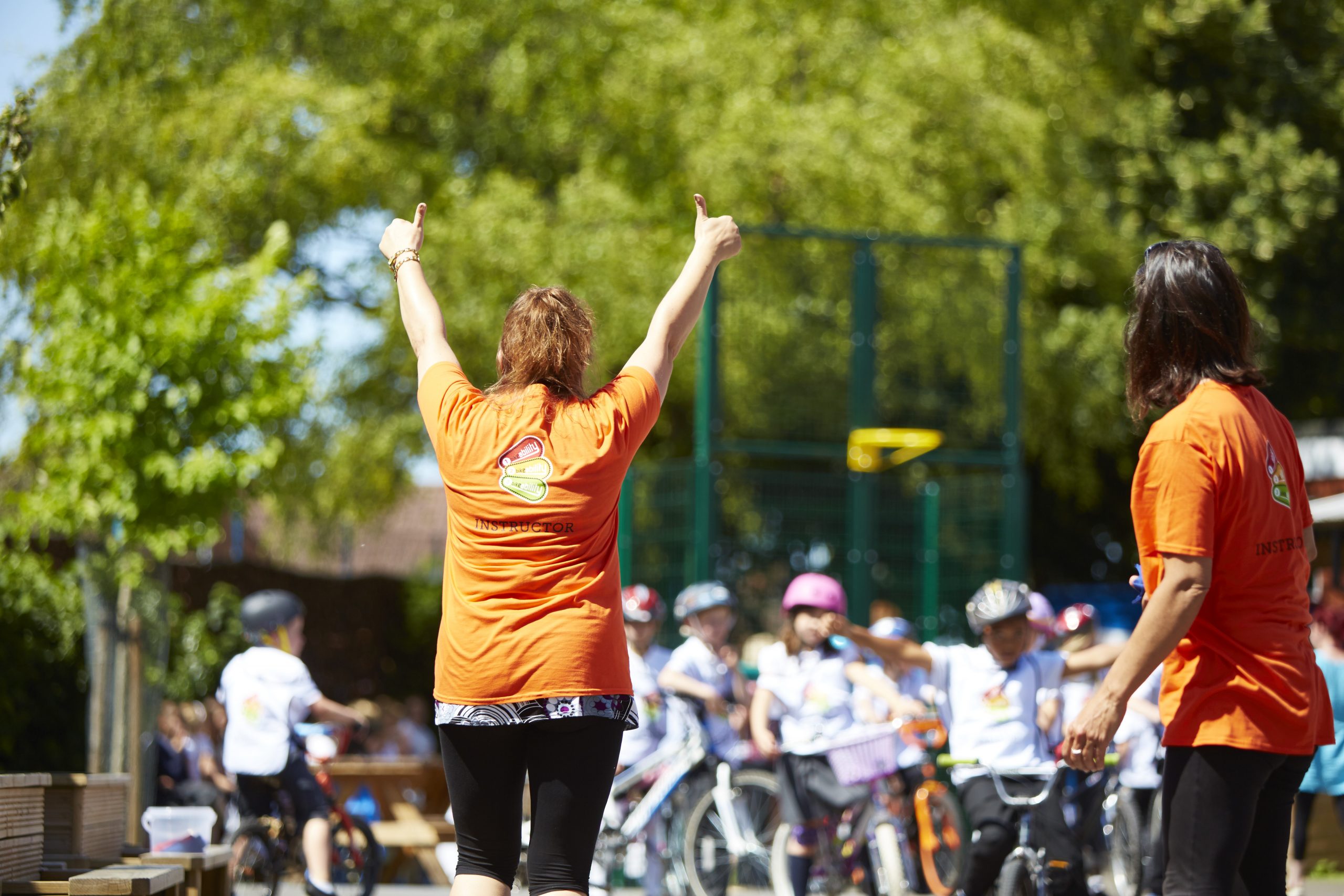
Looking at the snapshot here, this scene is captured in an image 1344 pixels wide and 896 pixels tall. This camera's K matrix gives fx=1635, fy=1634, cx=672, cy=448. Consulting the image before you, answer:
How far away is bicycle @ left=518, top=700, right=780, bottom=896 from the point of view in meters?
9.21

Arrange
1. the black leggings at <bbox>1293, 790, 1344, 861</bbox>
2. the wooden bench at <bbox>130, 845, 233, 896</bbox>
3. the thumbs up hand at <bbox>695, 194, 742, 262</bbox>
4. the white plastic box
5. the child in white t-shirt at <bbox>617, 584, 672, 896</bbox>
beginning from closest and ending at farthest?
the thumbs up hand at <bbox>695, 194, 742, 262</bbox>
the wooden bench at <bbox>130, 845, 233, 896</bbox>
the white plastic box
the black leggings at <bbox>1293, 790, 1344, 861</bbox>
the child in white t-shirt at <bbox>617, 584, 672, 896</bbox>

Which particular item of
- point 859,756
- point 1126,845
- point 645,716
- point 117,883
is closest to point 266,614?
point 645,716

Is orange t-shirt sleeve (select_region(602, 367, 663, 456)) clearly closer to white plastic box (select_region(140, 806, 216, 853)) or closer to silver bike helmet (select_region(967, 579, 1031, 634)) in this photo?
silver bike helmet (select_region(967, 579, 1031, 634))

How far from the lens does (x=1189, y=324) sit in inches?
143

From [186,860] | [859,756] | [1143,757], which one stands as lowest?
[1143,757]

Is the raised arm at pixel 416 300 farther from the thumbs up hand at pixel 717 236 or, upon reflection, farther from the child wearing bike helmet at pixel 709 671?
the child wearing bike helmet at pixel 709 671

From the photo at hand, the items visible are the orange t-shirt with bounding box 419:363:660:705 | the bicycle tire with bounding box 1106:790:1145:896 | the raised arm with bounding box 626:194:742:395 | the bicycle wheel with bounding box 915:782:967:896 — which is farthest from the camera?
the bicycle tire with bounding box 1106:790:1145:896

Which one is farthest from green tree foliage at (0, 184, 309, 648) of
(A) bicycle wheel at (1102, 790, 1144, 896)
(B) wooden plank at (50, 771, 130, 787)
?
(A) bicycle wheel at (1102, 790, 1144, 896)

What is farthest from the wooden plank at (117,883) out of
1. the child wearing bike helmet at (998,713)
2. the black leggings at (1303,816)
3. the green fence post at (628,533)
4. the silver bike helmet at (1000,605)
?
the green fence post at (628,533)

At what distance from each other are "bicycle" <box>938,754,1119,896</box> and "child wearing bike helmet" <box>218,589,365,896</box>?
3.30m

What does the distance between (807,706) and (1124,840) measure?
109 inches

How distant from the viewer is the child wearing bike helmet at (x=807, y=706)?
855cm

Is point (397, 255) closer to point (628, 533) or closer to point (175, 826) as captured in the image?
point (175, 826)

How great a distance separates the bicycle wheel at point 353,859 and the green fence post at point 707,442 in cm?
344
